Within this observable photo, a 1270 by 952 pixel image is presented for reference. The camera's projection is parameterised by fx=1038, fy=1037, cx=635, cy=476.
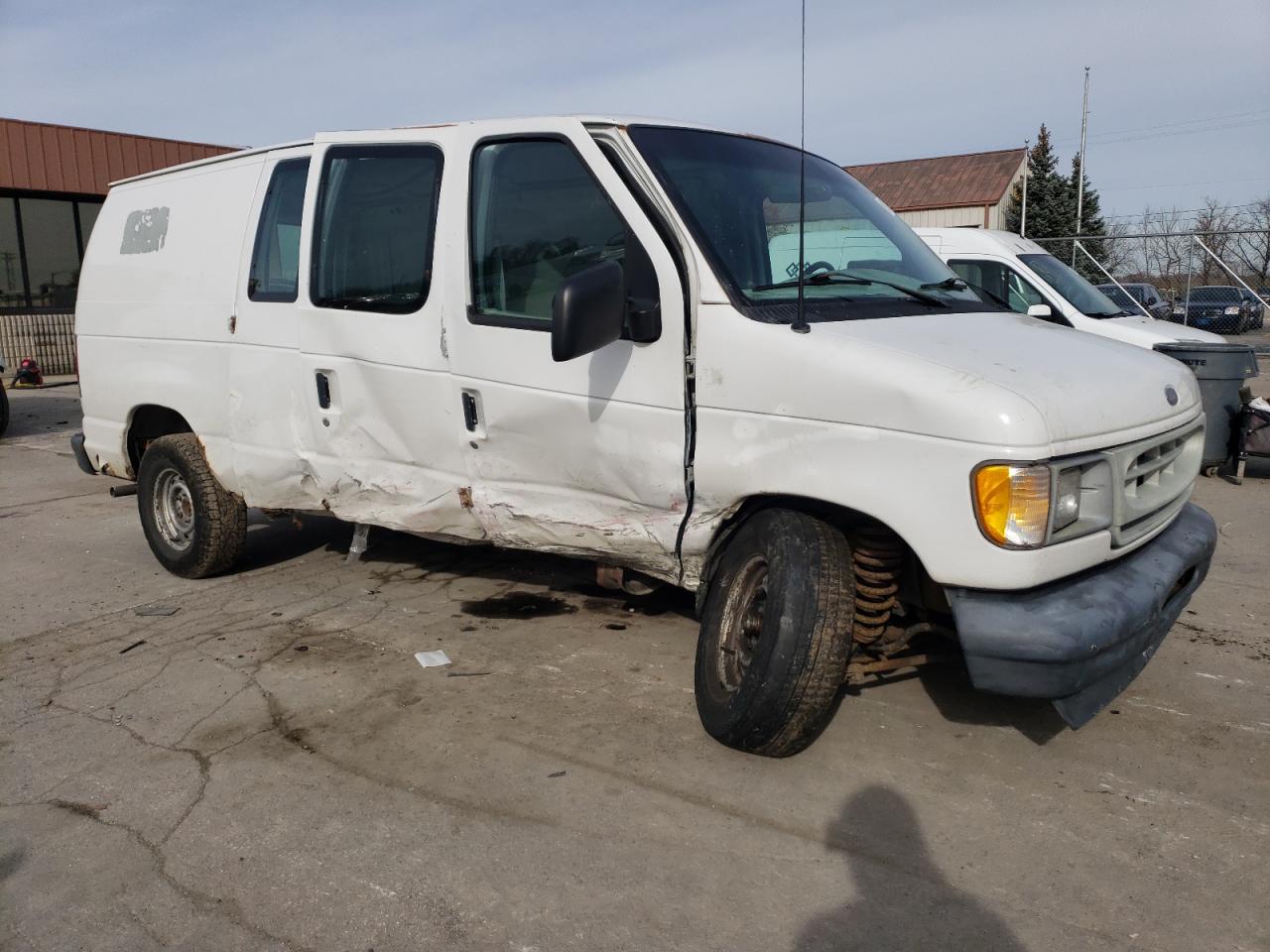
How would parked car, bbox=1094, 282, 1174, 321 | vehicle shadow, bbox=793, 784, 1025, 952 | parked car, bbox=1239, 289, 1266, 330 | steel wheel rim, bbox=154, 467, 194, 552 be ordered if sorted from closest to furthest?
vehicle shadow, bbox=793, 784, 1025, 952 < steel wheel rim, bbox=154, 467, 194, 552 < parked car, bbox=1094, 282, 1174, 321 < parked car, bbox=1239, 289, 1266, 330

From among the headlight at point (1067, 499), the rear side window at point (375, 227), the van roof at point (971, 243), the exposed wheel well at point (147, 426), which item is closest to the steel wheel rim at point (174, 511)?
the exposed wheel well at point (147, 426)

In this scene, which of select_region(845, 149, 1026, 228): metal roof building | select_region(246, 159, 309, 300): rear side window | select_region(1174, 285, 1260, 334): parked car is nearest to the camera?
select_region(246, 159, 309, 300): rear side window

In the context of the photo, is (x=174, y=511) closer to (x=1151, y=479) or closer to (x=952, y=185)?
(x=1151, y=479)

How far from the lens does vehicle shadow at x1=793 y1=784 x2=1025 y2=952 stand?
2.60 m

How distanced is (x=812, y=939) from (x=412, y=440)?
267 centimetres

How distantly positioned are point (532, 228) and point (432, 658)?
6.14ft

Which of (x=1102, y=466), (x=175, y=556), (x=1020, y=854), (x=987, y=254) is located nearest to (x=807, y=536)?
(x=1102, y=466)

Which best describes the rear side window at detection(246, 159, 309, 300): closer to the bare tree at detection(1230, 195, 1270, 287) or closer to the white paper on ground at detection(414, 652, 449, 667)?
the white paper on ground at detection(414, 652, 449, 667)

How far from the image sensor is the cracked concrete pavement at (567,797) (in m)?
2.71

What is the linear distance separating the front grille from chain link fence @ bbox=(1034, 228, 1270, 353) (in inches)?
603

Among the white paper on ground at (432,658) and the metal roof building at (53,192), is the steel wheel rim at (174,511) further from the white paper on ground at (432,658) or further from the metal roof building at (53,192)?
the metal roof building at (53,192)

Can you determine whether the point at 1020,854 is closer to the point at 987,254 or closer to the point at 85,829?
the point at 85,829

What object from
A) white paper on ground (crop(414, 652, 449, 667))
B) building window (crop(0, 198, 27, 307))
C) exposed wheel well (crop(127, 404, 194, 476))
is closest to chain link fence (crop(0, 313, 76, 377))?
building window (crop(0, 198, 27, 307))

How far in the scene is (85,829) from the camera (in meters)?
3.18
